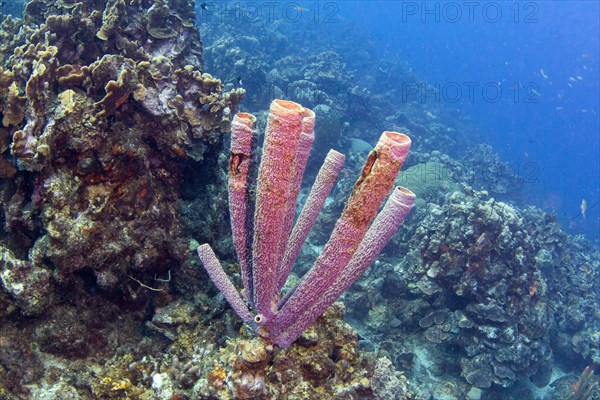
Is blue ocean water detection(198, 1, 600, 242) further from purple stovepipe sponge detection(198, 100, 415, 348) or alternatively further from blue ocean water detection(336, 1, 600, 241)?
purple stovepipe sponge detection(198, 100, 415, 348)

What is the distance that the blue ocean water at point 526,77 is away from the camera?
32.1 m

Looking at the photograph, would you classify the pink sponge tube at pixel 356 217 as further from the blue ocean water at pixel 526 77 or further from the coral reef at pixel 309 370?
the blue ocean water at pixel 526 77

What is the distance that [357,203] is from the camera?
1990 millimetres

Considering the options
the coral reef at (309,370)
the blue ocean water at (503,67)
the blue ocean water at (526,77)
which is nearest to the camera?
the coral reef at (309,370)

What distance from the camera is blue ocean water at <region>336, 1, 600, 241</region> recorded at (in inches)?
1265

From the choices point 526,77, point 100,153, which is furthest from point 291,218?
point 526,77

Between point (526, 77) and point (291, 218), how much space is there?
103 metres

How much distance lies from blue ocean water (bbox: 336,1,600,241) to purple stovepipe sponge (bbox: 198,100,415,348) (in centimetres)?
2157

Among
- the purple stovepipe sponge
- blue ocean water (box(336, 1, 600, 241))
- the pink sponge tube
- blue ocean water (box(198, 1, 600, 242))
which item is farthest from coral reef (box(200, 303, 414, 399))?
blue ocean water (box(336, 1, 600, 241))

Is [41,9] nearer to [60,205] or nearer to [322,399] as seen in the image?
[60,205]

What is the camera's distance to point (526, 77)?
8481 cm

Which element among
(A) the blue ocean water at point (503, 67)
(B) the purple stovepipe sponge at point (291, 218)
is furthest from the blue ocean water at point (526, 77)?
(B) the purple stovepipe sponge at point (291, 218)

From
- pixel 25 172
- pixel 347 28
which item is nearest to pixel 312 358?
pixel 25 172

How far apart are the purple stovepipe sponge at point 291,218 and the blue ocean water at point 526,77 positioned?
2157 centimetres
